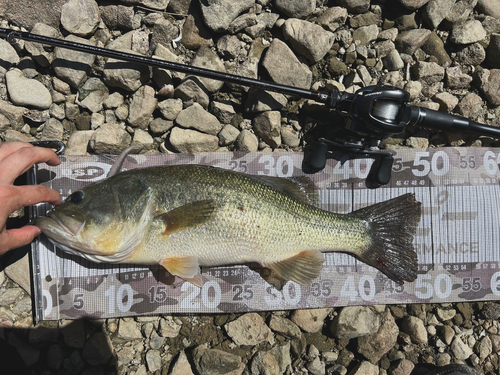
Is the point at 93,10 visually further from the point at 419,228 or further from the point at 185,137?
the point at 419,228

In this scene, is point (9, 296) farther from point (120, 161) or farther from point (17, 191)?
point (120, 161)

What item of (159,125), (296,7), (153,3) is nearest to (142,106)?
(159,125)

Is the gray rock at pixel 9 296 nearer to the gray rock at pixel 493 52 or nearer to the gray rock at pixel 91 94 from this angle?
the gray rock at pixel 91 94

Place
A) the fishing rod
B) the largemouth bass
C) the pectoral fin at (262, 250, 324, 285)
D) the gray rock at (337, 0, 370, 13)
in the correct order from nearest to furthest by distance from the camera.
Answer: the largemouth bass → the fishing rod → the pectoral fin at (262, 250, 324, 285) → the gray rock at (337, 0, 370, 13)

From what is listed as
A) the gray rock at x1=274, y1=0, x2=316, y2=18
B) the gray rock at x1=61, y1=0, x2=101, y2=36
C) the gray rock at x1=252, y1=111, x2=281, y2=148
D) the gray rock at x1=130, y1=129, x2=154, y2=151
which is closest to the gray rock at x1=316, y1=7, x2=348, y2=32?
the gray rock at x1=274, y1=0, x2=316, y2=18

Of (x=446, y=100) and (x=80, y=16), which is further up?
(x=80, y=16)

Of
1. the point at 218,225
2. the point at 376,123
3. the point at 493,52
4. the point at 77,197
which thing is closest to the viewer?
the point at 77,197

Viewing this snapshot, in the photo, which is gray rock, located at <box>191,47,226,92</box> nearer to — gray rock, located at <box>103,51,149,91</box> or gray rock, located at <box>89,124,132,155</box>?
gray rock, located at <box>103,51,149,91</box>
